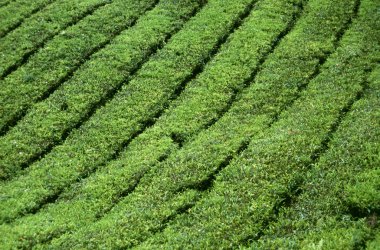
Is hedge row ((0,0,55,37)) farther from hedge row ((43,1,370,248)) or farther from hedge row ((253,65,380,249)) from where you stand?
hedge row ((253,65,380,249))

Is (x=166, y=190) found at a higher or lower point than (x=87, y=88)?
lower

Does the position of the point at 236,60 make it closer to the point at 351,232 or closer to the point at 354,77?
the point at 354,77

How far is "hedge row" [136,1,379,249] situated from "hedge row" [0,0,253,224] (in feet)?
9.54

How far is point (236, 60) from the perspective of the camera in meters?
22.0

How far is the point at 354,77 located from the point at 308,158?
19.3 feet

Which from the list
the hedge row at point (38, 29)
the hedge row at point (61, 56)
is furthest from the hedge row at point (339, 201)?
the hedge row at point (38, 29)

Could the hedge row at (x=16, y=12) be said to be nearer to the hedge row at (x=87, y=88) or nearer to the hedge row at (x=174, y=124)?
the hedge row at (x=87, y=88)

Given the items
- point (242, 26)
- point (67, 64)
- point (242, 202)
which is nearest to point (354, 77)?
point (242, 26)

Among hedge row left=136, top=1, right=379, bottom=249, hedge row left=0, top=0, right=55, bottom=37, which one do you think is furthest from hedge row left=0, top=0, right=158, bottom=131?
hedge row left=136, top=1, right=379, bottom=249

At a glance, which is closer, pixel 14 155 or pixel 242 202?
pixel 242 202

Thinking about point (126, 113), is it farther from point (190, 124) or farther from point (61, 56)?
point (61, 56)

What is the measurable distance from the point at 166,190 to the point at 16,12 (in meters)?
15.6

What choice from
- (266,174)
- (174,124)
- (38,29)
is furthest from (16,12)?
(266,174)

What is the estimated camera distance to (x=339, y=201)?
562 inches
